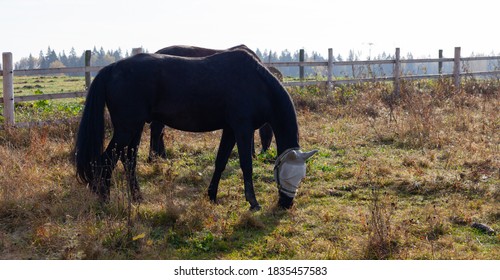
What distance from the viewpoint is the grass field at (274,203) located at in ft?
17.7

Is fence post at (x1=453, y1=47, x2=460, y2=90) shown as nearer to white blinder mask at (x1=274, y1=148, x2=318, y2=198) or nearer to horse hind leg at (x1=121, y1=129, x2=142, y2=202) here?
white blinder mask at (x1=274, y1=148, x2=318, y2=198)

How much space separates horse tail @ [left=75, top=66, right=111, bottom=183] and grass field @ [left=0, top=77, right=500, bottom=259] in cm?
33

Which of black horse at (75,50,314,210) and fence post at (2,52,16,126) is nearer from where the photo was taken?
black horse at (75,50,314,210)

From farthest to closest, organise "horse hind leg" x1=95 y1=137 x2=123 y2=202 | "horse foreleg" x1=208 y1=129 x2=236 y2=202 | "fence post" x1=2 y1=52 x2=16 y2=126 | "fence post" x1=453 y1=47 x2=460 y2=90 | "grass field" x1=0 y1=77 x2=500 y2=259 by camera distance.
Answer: "fence post" x1=453 y1=47 x2=460 y2=90
"fence post" x1=2 y1=52 x2=16 y2=126
"horse foreleg" x1=208 y1=129 x2=236 y2=202
"horse hind leg" x1=95 y1=137 x2=123 y2=202
"grass field" x1=0 y1=77 x2=500 y2=259

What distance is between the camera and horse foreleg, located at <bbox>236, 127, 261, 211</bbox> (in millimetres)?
6793

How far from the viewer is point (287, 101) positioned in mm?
6953

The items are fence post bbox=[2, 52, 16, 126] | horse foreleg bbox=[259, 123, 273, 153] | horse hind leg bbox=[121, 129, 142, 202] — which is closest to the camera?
horse hind leg bbox=[121, 129, 142, 202]

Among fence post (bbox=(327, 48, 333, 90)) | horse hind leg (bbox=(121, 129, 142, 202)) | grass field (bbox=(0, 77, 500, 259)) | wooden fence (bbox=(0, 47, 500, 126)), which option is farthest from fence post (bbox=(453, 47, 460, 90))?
horse hind leg (bbox=(121, 129, 142, 202))

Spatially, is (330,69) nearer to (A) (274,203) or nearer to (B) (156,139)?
(B) (156,139)

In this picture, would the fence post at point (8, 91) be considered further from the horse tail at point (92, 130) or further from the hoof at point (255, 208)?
the hoof at point (255, 208)

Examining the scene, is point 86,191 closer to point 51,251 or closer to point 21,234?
point 21,234

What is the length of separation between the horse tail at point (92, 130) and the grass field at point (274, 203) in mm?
325

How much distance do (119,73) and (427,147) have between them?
639cm

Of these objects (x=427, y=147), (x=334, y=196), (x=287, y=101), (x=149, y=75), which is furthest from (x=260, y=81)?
(x=427, y=147)
